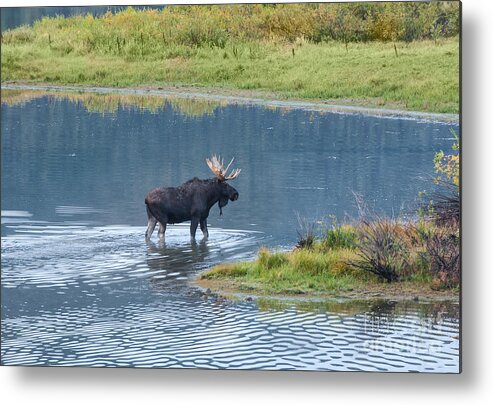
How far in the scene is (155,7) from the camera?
9.52 metres

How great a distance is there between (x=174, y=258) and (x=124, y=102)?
1000 mm

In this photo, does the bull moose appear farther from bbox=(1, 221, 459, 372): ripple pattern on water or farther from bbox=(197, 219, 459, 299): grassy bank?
bbox=(197, 219, 459, 299): grassy bank

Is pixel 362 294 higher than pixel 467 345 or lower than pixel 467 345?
higher

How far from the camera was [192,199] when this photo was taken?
9.76 metres

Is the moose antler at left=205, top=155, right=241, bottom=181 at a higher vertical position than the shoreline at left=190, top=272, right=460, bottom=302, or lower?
higher

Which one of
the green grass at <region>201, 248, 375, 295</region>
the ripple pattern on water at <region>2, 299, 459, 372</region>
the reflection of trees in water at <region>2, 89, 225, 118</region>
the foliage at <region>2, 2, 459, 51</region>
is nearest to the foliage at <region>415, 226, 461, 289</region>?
the ripple pattern on water at <region>2, 299, 459, 372</region>

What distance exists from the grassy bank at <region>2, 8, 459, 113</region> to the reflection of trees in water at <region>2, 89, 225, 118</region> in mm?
96

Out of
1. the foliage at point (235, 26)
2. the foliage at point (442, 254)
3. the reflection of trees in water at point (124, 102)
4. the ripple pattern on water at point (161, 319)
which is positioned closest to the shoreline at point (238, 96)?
the reflection of trees in water at point (124, 102)

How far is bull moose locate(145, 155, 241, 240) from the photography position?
380 inches

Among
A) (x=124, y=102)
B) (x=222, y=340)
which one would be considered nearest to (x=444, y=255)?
(x=222, y=340)

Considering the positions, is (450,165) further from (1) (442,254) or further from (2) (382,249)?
(2) (382,249)

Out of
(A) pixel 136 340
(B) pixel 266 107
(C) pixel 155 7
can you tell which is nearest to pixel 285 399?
(A) pixel 136 340

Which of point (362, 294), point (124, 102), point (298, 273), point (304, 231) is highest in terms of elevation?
point (124, 102)

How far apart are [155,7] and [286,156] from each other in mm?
1158
